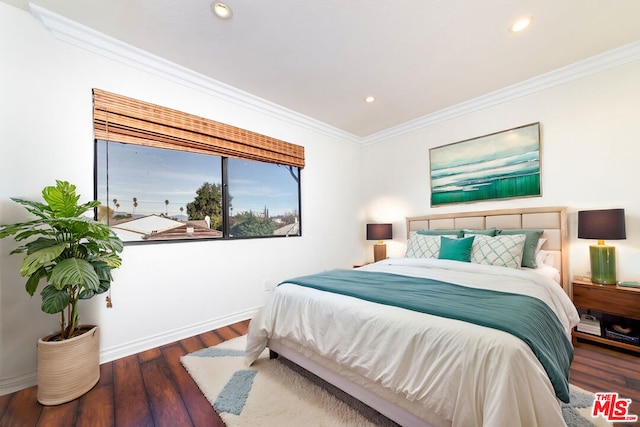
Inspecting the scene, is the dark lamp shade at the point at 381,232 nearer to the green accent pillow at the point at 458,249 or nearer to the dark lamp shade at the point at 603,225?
the green accent pillow at the point at 458,249

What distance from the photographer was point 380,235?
155 inches

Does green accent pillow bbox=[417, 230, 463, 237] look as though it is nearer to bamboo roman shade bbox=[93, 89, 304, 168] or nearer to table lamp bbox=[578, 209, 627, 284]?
table lamp bbox=[578, 209, 627, 284]

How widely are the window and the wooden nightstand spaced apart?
3084 millimetres

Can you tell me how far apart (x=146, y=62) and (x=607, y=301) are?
461cm

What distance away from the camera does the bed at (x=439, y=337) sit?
97cm

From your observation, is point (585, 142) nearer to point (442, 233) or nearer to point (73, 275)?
point (442, 233)

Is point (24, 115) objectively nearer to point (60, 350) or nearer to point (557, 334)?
point (60, 350)

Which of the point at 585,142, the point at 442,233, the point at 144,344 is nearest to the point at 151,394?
the point at 144,344

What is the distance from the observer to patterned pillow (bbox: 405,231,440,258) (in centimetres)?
289

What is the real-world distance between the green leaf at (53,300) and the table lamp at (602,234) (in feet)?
13.4

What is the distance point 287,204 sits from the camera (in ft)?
11.7

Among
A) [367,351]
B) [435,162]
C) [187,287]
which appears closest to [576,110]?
[435,162]

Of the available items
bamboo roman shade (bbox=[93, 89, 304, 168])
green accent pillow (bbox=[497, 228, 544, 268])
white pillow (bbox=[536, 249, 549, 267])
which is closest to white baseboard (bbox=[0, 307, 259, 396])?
bamboo roman shade (bbox=[93, 89, 304, 168])

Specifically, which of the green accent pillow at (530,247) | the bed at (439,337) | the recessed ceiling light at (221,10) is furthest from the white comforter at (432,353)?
the recessed ceiling light at (221,10)
